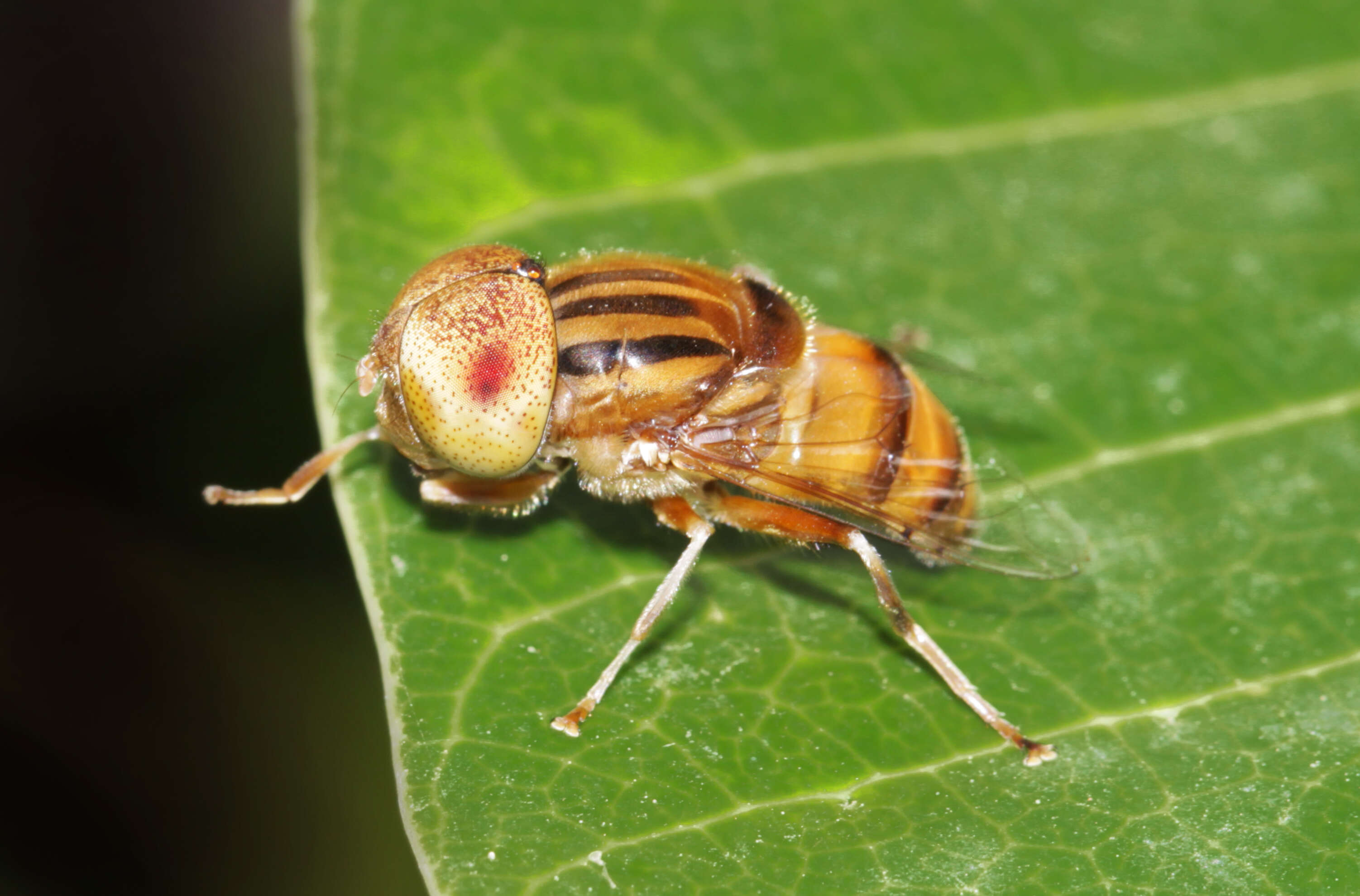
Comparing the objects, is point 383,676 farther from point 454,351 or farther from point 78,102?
point 78,102

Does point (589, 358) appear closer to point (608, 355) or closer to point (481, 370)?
point (608, 355)

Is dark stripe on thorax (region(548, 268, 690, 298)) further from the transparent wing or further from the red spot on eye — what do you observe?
the transparent wing

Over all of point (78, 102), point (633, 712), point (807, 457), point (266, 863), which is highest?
point (78, 102)

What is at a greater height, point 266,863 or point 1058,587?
point 1058,587

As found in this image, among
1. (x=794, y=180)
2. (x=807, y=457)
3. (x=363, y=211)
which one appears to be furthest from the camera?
(x=794, y=180)

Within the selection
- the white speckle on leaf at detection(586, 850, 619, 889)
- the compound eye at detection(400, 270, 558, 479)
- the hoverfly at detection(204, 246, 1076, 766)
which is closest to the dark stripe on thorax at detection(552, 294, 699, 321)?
the hoverfly at detection(204, 246, 1076, 766)

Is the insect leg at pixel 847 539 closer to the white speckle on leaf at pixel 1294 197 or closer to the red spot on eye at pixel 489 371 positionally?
the red spot on eye at pixel 489 371

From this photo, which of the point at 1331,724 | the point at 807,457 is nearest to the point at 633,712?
the point at 807,457
